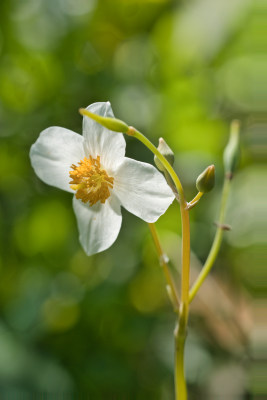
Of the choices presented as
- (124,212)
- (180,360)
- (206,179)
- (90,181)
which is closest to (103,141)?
(90,181)

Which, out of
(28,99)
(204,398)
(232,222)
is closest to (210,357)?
(204,398)

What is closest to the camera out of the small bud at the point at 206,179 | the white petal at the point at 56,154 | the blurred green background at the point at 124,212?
the small bud at the point at 206,179

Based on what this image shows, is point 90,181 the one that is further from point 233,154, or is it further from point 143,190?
point 233,154

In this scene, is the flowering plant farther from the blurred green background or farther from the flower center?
the blurred green background

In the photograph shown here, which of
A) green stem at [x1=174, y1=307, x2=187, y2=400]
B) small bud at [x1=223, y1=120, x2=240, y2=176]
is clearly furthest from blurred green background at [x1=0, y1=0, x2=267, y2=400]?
green stem at [x1=174, y1=307, x2=187, y2=400]

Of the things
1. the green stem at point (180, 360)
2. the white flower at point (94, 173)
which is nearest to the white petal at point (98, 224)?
Answer: the white flower at point (94, 173)

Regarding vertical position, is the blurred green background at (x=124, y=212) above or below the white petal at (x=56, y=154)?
below

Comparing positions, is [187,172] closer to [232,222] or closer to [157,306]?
[232,222]

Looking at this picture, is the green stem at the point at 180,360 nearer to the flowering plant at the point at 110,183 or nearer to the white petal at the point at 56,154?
the flowering plant at the point at 110,183
